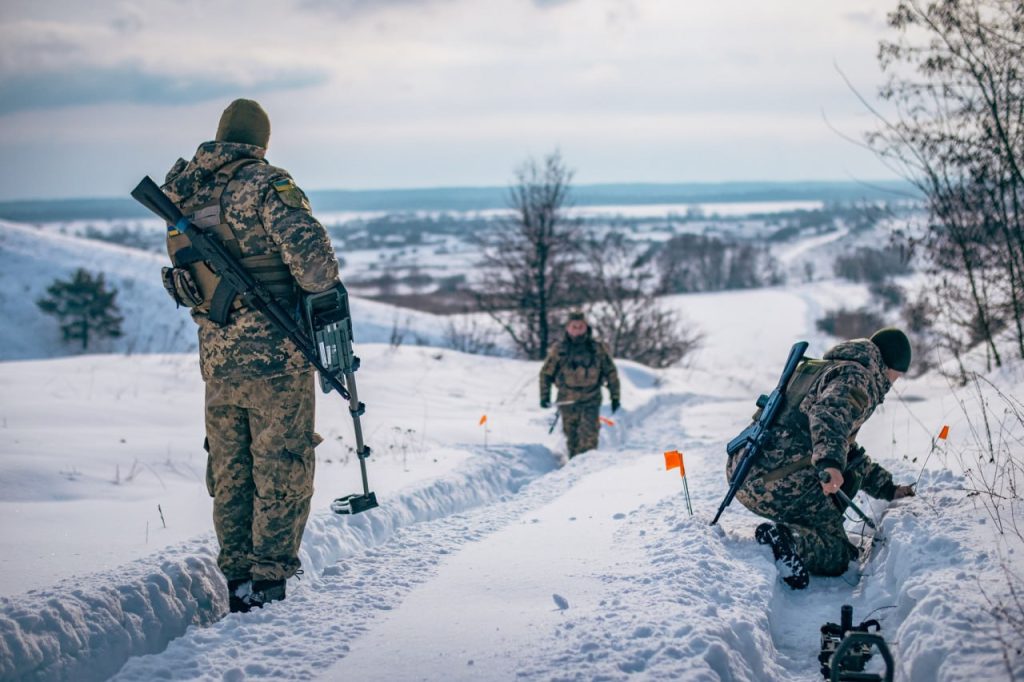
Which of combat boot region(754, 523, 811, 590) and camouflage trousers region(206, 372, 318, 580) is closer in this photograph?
camouflage trousers region(206, 372, 318, 580)

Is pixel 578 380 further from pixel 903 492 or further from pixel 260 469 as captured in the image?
pixel 260 469

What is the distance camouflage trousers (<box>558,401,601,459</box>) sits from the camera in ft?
33.7

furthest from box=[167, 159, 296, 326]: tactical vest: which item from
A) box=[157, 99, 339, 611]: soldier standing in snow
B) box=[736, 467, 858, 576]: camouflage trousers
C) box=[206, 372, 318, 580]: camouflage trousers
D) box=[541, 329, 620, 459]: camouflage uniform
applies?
box=[541, 329, 620, 459]: camouflage uniform

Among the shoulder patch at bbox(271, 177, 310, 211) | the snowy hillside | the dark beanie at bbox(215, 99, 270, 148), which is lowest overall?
the snowy hillside

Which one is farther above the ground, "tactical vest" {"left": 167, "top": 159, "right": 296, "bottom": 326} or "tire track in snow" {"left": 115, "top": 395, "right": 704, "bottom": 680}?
"tactical vest" {"left": 167, "top": 159, "right": 296, "bottom": 326}

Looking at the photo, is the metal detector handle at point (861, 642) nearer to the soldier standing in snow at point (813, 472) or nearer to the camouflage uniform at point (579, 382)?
the soldier standing in snow at point (813, 472)

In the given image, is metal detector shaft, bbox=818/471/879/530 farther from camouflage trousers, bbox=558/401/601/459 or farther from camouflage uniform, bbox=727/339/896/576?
camouflage trousers, bbox=558/401/601/459

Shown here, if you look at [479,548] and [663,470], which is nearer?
[479,548]

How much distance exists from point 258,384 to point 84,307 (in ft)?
195

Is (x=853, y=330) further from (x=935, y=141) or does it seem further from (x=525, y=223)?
(x=935, y=141)

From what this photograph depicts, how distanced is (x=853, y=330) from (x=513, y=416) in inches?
2195

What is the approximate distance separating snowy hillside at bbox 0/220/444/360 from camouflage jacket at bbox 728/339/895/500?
46.1m

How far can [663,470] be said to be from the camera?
313 inches

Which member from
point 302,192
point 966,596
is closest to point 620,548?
point 966,596
